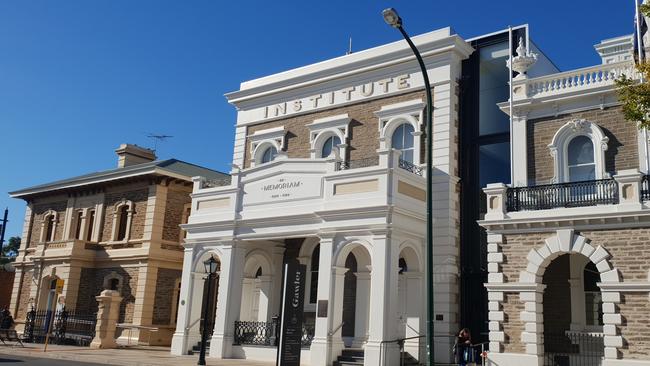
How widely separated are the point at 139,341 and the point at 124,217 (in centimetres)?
674

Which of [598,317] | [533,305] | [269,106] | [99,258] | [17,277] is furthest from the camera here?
[17,277]

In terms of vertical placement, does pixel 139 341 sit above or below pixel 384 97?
below

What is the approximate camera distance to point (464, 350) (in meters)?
18.6

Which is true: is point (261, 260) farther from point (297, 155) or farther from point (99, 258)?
point (99, 258)

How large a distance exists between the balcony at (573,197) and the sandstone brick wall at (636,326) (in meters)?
2.27

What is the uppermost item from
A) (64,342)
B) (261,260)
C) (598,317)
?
(261,260)

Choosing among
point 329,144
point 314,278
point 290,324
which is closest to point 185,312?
point 314,278

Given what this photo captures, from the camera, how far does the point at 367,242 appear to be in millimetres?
19656

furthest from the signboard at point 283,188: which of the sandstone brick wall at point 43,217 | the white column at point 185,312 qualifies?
the sandstone brick wall at point 43,217

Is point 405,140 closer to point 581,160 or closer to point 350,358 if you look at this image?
point 581,160

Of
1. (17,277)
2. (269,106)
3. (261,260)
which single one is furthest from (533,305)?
(17,277)

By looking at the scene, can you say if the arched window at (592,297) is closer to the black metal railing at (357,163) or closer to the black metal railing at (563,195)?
the black metal railing at (563,195)

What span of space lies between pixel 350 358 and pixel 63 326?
16002mm

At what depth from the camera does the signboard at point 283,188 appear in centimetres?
2142
